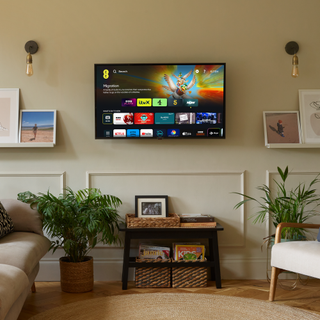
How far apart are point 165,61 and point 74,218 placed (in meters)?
1.54

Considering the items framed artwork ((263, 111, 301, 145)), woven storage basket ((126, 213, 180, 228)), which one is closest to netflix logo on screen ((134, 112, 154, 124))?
woven storage basket ((126, 213, 180, 228))

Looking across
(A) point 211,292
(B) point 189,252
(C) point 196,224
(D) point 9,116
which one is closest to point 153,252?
(B) point 189,252

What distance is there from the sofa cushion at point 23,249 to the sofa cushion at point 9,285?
0.09m

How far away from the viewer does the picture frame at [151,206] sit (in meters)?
3.01

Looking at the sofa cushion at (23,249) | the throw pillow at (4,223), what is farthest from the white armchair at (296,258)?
the throw pillow at (4,223)

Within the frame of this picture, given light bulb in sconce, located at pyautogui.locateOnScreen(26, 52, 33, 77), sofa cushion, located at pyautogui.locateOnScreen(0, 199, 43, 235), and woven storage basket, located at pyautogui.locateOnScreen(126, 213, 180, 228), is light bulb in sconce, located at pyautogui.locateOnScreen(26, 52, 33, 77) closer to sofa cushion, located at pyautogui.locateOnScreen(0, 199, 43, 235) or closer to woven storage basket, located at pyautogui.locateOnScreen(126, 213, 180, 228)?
sofa cushion, located at pyautogui.locateOnScreen(0, 199, 43, 235)

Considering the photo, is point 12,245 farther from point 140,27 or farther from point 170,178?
point 140,27

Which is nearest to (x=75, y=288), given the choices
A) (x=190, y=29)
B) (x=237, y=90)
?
(x=237, y=90)

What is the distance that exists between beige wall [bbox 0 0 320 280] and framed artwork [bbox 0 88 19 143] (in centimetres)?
7

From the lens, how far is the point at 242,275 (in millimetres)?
3125

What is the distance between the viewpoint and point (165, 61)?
3.11m

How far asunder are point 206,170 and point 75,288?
145cm

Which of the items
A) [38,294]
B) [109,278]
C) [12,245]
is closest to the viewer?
[12,245]

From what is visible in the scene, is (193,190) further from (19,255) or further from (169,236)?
(19,255)
